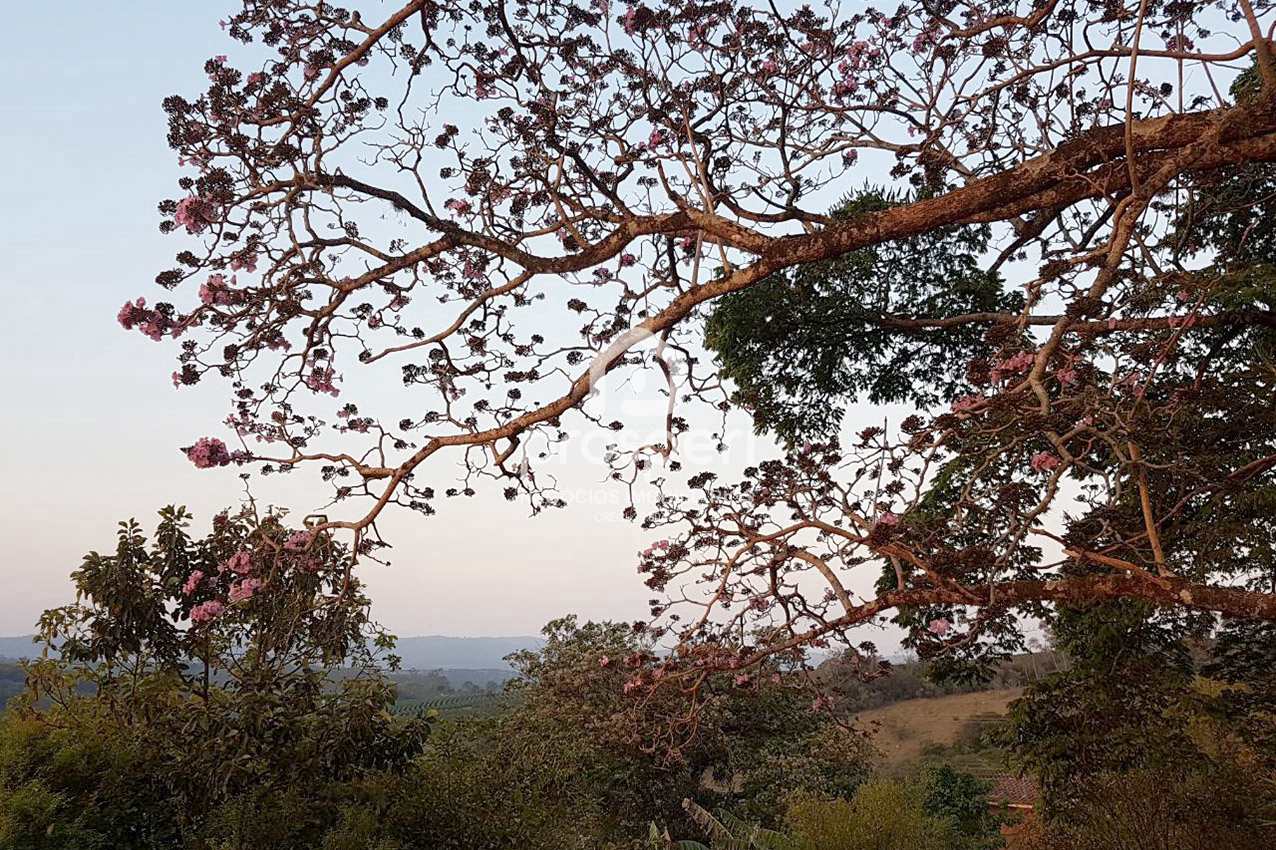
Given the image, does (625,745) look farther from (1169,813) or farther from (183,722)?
(183,722)

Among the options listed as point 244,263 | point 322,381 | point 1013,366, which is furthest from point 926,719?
point 244,263

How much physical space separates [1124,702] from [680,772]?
31.9 ft

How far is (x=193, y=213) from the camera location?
3.95 metres

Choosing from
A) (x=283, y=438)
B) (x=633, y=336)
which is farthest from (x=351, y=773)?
(x=633, y=336)

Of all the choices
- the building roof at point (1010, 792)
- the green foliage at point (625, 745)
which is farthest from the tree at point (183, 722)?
the building roof at point (1010, 792)

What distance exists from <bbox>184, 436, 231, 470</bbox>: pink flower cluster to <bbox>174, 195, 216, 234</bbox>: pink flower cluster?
105 cm

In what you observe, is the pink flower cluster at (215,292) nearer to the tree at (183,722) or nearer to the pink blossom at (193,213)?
the pink blossom at (193,213)

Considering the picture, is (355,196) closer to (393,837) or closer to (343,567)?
(343,567)

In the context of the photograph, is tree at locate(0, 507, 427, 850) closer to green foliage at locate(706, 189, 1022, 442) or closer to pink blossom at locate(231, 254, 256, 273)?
pink blossom at locate(231, 254, 256, 273)

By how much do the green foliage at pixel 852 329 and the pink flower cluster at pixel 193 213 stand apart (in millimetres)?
4571

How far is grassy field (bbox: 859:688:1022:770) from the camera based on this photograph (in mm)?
30058

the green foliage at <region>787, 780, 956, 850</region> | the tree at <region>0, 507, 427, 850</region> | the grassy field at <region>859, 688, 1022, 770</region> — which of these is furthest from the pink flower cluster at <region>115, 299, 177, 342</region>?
the grassy field at <region>859, 688, 1022, 770</region>

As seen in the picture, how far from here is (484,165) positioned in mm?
4816

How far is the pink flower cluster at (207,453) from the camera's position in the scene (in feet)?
13.1
